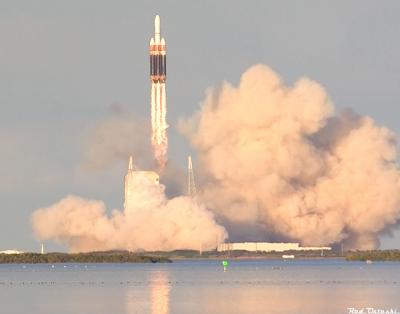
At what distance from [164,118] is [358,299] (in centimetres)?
7063

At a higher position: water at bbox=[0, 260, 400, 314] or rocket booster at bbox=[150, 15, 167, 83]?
rocket booster at bbox=[150, 15, 167, 83]

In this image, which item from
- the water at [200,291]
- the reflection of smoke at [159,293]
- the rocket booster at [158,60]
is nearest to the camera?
the reflection of smoke at [159,293]

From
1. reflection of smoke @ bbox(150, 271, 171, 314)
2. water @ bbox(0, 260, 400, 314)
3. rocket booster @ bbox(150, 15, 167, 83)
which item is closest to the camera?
reflection of smoke @ bbox(150, 271, 171, 314)

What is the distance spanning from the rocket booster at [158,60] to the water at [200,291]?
73.3ft

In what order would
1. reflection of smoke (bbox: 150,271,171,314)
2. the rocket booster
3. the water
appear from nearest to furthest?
reflection of smoke (bbox: 150,271,171,314) < the water < the rocket booster

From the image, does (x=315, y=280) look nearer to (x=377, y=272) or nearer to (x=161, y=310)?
(x=377, y=272)

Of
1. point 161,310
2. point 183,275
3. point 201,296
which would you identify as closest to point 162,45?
point 183,275

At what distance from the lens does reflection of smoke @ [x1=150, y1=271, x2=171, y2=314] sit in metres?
112

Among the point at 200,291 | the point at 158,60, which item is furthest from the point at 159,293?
the point at 158,60

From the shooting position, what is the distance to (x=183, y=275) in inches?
6934

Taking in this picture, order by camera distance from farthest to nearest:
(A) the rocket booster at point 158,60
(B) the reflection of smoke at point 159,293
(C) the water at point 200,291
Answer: (A) the rocket booster at point 158,60 → (C) the water at point 200,291 → (B) the reflection of smoke at point 159,293

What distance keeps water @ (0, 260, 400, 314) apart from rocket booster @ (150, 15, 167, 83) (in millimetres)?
22333

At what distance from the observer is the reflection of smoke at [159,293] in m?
112

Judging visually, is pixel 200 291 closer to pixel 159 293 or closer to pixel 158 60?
pixel 159 293
